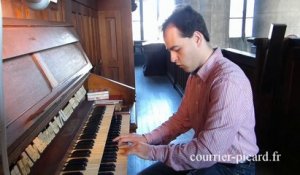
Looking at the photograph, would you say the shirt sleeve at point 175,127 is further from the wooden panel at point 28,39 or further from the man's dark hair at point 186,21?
the wooden panel at point 28,39

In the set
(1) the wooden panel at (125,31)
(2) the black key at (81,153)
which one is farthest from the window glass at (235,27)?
(2) the black key at (81,153)

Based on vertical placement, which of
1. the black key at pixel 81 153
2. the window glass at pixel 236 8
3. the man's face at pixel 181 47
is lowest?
the black key at pixel 81 153

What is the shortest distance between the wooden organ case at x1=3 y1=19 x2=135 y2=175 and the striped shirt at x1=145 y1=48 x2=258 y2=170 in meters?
0.28

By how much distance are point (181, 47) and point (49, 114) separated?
69 centimetres

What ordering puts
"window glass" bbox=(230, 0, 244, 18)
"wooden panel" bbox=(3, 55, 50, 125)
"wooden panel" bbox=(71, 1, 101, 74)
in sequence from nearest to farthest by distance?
"wooden panel" bbox=(3, 55, 50, 125) → "wooden panel" bbox=(71, 1, 101, 74) → "window glass" bbox=(230, 0, 244, 18)

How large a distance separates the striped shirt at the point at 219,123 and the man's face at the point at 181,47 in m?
0.07

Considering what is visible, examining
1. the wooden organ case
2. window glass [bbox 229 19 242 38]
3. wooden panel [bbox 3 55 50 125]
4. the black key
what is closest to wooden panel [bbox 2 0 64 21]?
the wooden organ case

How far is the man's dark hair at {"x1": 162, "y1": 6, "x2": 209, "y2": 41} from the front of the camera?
1.31 meters

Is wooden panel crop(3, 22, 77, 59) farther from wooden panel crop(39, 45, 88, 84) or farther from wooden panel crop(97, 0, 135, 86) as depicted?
wooden panel crop(97, 0, 135, 86)

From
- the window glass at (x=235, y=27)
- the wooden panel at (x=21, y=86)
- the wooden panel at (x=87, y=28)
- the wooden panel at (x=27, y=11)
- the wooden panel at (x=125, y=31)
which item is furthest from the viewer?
the window glass at (x=235, y=27)

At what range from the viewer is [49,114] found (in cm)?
129

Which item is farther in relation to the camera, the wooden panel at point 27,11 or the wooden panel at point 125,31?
the wooden panel at point 125,31

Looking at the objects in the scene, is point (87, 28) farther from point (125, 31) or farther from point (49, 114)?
point (49, 114)

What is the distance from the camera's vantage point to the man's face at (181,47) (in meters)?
1.32
